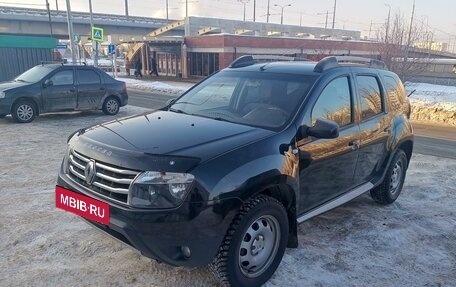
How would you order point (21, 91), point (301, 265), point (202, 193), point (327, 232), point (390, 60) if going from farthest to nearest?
1. point (390, 60)
2. point (21, 91)
3. point (327, 232)
4. point (301, 265)
5. point (202, 193)

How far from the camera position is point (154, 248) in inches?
105

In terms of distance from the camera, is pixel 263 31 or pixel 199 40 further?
pixel 263 31

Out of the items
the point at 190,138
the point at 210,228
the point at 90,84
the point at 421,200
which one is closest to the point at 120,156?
the point at 190,138

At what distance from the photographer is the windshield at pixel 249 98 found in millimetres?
3598

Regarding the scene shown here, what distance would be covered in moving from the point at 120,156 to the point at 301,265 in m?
1.94

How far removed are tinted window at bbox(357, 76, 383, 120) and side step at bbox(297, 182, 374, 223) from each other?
0.81 metres

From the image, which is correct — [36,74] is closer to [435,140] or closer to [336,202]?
[336,202]

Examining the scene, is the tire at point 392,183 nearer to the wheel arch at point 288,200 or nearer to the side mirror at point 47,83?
the wheel arch at point 288,200

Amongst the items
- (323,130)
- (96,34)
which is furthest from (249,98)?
(96,34)

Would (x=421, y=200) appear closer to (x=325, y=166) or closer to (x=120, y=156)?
(x=325, y=166)

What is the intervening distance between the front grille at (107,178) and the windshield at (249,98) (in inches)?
48.5

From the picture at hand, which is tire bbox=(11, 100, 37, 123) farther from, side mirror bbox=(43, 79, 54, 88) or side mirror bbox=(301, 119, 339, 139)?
side mirror bbox=(301, 119, 339, 139)

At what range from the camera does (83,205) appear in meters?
3.02

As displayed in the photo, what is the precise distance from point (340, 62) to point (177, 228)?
276 cm
